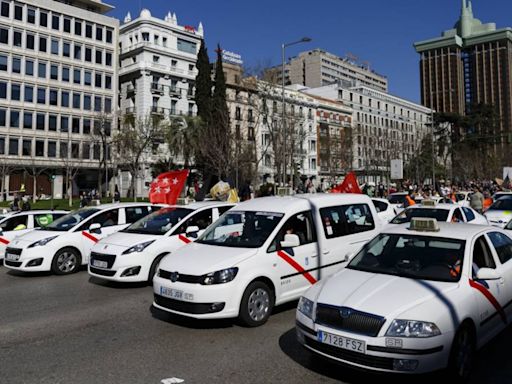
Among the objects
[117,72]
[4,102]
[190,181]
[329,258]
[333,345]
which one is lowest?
[333,345]

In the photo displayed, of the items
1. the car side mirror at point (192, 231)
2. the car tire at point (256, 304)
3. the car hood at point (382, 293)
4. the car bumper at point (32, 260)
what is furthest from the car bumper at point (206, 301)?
the car bumper at point (32, 260)

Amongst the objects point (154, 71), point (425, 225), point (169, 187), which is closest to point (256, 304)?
point (425, 225)

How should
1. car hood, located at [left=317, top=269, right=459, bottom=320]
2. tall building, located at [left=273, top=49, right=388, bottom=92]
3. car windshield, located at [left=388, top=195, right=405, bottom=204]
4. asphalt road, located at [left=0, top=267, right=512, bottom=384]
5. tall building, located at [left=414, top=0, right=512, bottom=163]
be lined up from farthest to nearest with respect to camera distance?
tall building, located at [left=273, top=49, right=388, bottom=92] → tall building, located at [left=414, top=0, right=512, bottom=163] → car windshield, located at [left=388, top=195, right=405, bottom=204] → asphalt road, located at [left=0, top=267, right=512, bottom=384] → car hood, located at [left=317, top=269, right=459, bottom=320]

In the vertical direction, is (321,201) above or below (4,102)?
below

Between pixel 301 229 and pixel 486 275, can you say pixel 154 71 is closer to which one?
pixel 301 229

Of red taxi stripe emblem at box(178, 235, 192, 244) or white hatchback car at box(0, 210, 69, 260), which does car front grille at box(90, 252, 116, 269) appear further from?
white hatchback car at box(0, 210, 69, 260)

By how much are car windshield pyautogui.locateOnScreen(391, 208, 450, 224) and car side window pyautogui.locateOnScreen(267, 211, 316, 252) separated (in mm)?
5186

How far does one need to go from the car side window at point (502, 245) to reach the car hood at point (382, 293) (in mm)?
1309

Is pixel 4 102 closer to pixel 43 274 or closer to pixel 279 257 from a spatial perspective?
pixel 43 274

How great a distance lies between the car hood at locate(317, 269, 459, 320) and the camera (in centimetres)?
425

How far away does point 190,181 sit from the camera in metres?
48.6

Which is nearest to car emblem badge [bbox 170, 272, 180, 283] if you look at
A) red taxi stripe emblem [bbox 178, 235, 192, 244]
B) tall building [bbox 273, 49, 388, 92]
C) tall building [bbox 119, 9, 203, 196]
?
red taxi stripe emblem [bbox 178, 235, 192, 244]

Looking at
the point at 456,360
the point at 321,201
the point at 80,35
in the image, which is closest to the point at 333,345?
the point at 456,360

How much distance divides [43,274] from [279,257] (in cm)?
674
